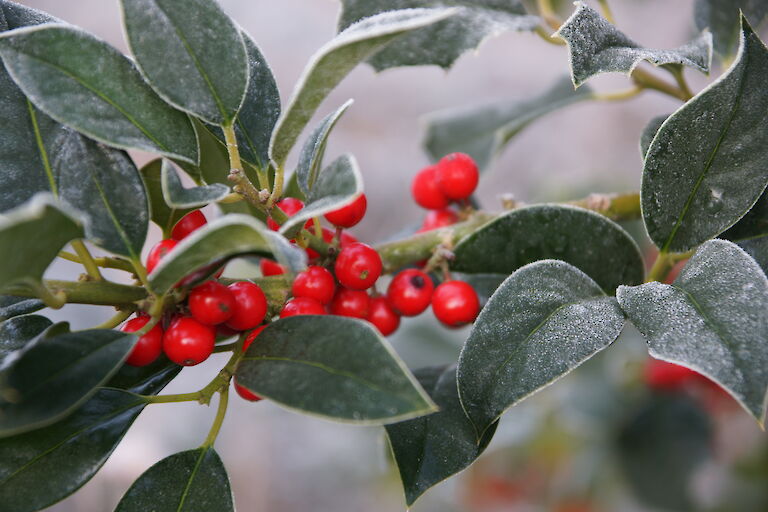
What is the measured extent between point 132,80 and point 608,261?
471 mm

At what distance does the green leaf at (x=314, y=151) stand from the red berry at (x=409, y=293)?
164mm

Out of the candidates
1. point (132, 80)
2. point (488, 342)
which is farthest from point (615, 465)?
point (132, 80)

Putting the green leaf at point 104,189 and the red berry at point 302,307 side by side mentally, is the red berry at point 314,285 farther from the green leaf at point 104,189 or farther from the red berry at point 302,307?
the green leaf at point 104,189

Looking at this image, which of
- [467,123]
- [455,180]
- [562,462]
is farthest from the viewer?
[562,462]

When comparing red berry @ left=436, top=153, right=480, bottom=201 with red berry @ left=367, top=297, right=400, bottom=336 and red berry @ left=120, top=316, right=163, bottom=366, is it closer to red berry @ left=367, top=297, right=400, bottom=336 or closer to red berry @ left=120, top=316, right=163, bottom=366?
red berry @ left=367, top=297, right=400, bottom=336

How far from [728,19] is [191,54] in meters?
0.71

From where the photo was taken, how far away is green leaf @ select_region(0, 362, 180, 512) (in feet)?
1.81

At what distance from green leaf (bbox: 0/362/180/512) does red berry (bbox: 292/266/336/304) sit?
17 centimetres

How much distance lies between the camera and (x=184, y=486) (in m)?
0.61

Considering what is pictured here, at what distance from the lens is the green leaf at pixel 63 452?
0.55 m

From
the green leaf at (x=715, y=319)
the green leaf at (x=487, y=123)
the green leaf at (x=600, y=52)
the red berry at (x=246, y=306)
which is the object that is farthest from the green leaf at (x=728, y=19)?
the red berry at (x=246, y=306)

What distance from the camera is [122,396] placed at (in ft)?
2.00

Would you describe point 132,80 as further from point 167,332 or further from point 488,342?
point 488,342

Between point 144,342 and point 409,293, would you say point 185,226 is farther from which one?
point 409,293
